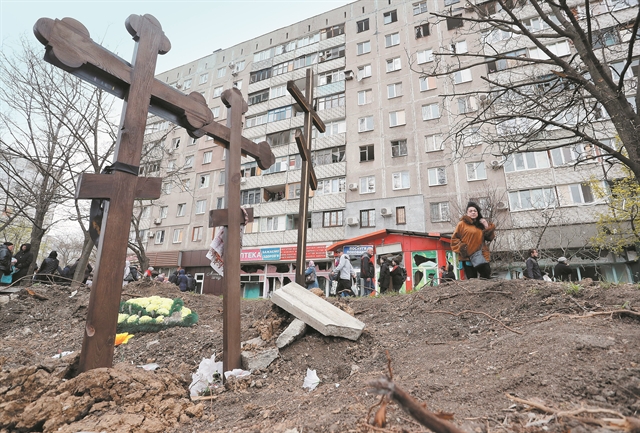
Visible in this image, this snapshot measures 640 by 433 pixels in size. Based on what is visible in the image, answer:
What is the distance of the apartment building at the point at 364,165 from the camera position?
70.0 feet

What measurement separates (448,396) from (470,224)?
482 cm

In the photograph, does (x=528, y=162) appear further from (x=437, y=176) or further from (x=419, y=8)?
(x=419, y=8)

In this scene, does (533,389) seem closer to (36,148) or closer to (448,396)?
(448,396)

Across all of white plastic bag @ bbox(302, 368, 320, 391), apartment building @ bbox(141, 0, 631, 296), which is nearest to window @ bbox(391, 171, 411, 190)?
apartment building @ bbox(141, 0, 631, 296)

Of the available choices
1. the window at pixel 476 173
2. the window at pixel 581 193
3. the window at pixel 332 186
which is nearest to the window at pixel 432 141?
the window at pixel 476 173

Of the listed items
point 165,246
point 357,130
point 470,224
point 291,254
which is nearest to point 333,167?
point 357,130

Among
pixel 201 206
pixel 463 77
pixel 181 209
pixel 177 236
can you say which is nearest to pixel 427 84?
pixel 463 77

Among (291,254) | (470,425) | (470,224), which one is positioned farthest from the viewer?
(291,254)

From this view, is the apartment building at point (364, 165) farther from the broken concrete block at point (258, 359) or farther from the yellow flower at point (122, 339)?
the broken concrete block at point (258, 359)

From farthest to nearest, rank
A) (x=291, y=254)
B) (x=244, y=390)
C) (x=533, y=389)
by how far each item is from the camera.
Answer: (x=291, y=254)
(x=244, y=390)
(x=533, y=389)

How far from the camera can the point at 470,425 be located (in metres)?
1.65

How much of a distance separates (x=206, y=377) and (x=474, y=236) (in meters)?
5.17

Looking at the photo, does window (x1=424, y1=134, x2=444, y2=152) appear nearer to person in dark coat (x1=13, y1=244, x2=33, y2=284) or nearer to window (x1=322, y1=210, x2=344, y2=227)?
window (x1=322, y1=210, x2=344, y2=227)

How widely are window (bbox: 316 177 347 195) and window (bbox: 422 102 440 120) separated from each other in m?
8.50
